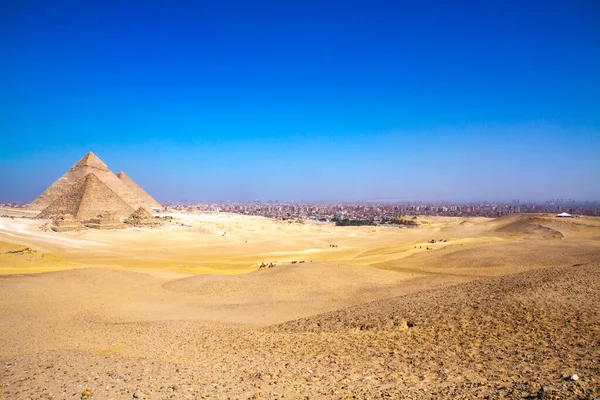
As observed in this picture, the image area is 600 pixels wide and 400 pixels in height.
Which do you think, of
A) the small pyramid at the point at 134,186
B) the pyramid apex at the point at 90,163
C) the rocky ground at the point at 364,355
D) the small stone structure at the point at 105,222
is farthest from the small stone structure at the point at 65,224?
the rocky ground at the point at 364,355

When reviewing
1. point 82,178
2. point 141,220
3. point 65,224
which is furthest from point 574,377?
point 82,178

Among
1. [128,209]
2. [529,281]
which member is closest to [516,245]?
[529,281]

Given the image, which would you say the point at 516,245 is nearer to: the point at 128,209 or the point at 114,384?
the point at 114,384

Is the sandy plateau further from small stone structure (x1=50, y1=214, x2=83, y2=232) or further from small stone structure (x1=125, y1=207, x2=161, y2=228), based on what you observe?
small stone structure (x1=125, y1=207, x2=161, y2=228)

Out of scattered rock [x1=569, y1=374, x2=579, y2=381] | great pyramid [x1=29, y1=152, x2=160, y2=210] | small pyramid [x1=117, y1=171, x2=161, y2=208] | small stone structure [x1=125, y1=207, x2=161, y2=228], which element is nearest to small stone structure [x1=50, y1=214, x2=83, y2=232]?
small stone structure [x1=125, y1=207, x2=161, y2=228]

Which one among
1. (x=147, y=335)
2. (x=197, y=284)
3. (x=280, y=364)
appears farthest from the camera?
(x=197, y=284)
